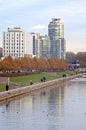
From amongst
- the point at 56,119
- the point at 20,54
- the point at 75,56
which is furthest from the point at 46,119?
the point at 75,56

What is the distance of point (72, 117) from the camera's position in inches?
1091

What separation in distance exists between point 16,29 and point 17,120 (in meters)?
148

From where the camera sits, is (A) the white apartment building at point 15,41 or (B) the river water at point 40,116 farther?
(A) the white apartment building at point 15,41

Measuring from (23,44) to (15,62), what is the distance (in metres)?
82.7

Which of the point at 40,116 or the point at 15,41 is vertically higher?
the point at 15,41

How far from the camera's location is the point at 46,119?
2658 centimetres

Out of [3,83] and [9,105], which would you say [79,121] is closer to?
[9,105]

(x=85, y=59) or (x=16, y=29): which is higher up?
(x=16, y=29)

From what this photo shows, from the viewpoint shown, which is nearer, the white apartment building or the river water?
the river water

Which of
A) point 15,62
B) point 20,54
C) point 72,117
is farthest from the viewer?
point 20,54

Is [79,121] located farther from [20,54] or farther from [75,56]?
[75,56]

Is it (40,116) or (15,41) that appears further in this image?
(15,41)

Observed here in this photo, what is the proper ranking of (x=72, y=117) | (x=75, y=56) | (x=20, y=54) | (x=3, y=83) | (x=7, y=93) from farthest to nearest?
(x=75, y=56)
(x=20, y=54)
(x=3, y=83)
(x=7, y=93)
(x=72, y=117)

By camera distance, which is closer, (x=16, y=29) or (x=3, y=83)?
(x=3, y=83)
